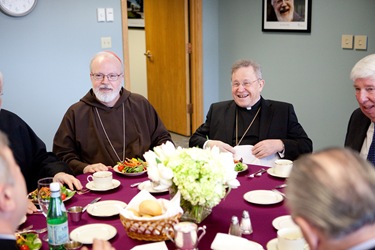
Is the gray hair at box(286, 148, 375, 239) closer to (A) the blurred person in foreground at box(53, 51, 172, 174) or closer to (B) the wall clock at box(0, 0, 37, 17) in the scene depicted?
(A) the blurred person in foreground at box(53, 51, 172, 174)

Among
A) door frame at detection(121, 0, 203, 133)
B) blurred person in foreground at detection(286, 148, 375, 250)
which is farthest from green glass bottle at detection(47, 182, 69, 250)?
door frame at detection(121, 0, 203, 133)

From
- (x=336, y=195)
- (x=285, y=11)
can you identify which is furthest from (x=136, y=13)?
(x=336, y=195)

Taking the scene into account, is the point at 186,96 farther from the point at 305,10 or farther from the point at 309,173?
the point at 309,173

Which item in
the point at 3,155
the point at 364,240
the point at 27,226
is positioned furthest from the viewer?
the point at 27,226

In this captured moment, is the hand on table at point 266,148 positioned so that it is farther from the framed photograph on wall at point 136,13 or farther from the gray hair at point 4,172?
the framed photograph on wall at point 136,13

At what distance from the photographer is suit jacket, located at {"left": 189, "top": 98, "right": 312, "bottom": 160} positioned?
9.89 ft

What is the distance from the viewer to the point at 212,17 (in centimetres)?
582

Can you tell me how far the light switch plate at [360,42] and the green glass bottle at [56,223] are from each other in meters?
3.29

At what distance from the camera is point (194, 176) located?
1.75 meters

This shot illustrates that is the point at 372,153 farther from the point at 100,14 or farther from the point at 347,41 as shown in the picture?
the point at 100,14

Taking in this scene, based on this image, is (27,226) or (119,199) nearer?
(27,226)

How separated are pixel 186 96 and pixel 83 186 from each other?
3720 millimetres

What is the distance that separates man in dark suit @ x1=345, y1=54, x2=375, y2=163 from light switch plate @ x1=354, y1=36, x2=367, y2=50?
1.63 meters

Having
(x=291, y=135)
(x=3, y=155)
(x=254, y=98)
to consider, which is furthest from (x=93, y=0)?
(x=3, y=155)
